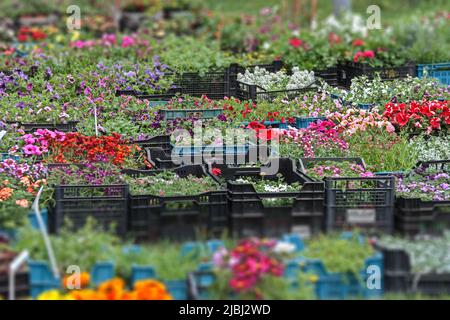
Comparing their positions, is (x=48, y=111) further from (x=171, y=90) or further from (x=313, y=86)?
(x=313, y=86)

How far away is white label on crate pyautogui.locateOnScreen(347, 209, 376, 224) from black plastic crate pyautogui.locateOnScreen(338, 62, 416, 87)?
16.7ft

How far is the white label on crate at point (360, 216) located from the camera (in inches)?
218

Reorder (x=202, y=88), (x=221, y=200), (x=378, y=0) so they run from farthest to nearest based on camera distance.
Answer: (x=378, y=0)
(x=202, y=88)
(x=221, y=200)

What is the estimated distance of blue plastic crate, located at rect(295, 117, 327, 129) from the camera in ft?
29.2

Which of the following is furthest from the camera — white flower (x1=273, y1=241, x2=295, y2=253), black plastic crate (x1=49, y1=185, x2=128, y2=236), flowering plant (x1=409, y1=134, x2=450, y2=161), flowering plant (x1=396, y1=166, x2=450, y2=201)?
flowering plant (x1=409, y1=134, x2=450, y2=161)

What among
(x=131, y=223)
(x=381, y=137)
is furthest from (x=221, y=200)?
(x=381, y=137)

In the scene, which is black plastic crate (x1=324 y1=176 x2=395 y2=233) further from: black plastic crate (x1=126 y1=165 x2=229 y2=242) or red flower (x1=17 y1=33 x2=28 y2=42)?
red flower (x1=17 y1=33 x2=28 y2=42)

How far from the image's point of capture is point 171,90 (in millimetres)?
10062

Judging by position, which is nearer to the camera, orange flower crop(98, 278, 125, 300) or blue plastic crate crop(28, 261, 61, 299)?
orange flower crop(98, 278, 125, 300)

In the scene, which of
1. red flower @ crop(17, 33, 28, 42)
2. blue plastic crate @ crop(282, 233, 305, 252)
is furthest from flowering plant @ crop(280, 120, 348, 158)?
red flower @ crop(17, 33, 28, 42)

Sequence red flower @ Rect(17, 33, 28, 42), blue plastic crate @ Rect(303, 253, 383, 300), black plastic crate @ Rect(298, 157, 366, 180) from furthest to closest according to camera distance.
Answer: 1. red flower @ Rect(17, 33, 28, 42)
2. black plastic crate @ Rect(298, 157, 366, 180)
3. blue plastic crate @ Rect(303, 253, 383, 300)

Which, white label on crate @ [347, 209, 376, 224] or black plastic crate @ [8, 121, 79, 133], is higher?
black plastic crate @ [8, 121, 79, 133]

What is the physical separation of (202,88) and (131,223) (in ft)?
15.7

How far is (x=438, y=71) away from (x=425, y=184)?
403 centimetres
